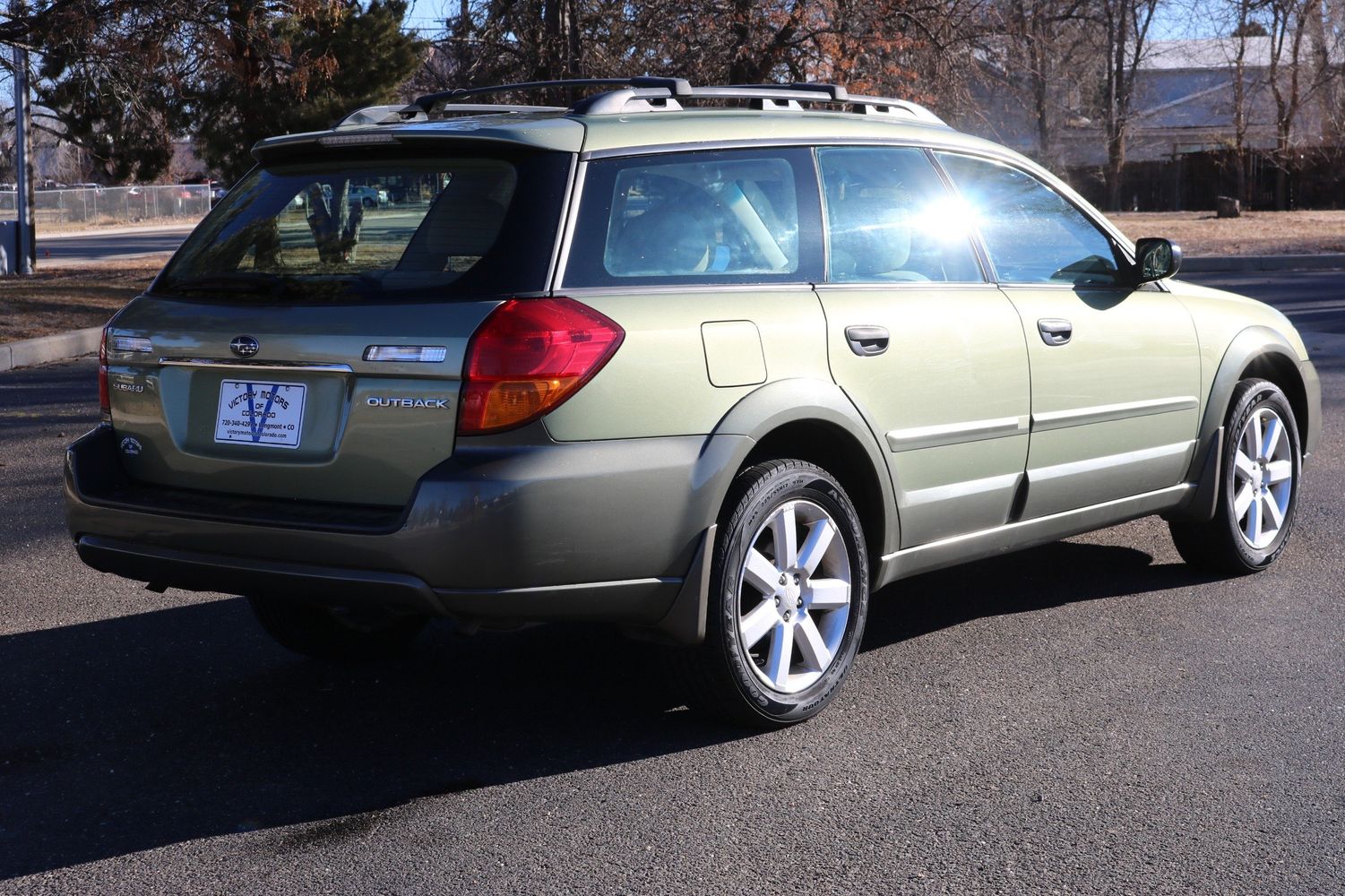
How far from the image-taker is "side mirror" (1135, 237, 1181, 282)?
534 cm

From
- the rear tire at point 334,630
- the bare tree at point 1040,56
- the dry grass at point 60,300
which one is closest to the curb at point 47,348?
the dry grass at point 60,300

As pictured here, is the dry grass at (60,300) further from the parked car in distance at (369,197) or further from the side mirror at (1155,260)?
the side mirror at (1155,260)

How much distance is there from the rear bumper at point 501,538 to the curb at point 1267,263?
2211cm

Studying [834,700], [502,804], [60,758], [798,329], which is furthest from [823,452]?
[60,758]

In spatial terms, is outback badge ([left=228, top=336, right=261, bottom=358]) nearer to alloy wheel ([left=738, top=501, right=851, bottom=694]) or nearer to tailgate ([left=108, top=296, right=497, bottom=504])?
tailgate ([left=108, top=296, right=497, bottom=504])

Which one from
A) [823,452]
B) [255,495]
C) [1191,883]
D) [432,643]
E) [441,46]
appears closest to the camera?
[1191,883]

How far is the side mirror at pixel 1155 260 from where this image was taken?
534 cm

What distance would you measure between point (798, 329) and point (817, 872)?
1.51 meters

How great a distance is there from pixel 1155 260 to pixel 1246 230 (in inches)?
1227

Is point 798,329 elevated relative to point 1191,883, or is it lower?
elevated

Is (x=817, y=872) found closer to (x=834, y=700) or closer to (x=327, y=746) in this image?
(x=834, y=700)

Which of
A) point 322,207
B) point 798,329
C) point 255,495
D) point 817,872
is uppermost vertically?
point 322,207

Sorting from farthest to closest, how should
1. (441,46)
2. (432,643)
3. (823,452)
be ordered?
(441,46) → (432,643) → (823,452)

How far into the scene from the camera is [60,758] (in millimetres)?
4059
